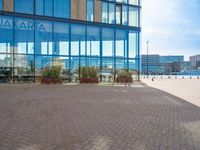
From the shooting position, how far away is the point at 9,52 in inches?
1014

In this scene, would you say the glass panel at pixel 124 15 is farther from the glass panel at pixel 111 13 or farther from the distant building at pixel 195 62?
the distant building at pixel 195 62

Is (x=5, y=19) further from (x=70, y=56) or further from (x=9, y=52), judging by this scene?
(x=70, y=56)

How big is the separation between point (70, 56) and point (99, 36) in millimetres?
4453

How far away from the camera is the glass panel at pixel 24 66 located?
26.1 metres

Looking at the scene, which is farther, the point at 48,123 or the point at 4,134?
the point at 48,123

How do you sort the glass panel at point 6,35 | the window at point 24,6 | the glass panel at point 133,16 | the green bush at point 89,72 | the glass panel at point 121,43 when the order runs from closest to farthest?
1. the glass panel at point 6,35
2. the window at point 24,6
3. the green bush at point 89,72
4. the glass panel at point 121,43
5. the glass panel at point 133,16

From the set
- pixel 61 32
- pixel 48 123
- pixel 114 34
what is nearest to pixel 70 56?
pixel 61 32

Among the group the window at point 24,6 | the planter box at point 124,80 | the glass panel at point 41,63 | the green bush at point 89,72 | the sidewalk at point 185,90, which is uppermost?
the window at point 24,6

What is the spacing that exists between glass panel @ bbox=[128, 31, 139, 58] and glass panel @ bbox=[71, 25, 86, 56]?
6066mm

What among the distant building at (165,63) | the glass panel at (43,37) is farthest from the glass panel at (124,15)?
the distant building at (165,63)

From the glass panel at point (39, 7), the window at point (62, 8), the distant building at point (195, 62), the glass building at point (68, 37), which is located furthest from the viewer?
the distant building at point (195, 62)

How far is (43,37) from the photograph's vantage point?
27531mm

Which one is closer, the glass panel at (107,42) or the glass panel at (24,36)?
the glass panel at (24,36)

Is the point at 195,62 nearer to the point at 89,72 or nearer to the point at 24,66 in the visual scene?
the point at 89,72
